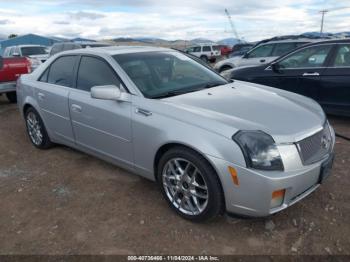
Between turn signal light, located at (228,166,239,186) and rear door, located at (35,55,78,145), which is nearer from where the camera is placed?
turn signal light, located at (228,166,239,186)

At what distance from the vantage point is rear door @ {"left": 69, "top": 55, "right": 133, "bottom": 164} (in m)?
3.60

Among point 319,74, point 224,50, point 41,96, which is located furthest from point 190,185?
point 224,50

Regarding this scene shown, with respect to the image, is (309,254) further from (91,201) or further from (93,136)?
(93,136)

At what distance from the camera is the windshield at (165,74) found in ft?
12.0

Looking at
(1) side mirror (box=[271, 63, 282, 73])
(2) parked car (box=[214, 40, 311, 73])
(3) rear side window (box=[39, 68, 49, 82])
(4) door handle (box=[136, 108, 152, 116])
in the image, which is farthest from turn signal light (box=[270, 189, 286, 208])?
(2) parked car (box=[214, 40, 311, 73])

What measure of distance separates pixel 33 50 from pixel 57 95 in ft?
45.4

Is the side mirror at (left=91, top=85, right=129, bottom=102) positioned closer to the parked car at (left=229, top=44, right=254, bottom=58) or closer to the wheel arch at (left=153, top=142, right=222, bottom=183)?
the wheel arch at (left=153, top=142, right=222, bottom=183)

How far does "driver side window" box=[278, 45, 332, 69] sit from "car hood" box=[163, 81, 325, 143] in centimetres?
265

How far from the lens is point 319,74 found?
6.07 meters

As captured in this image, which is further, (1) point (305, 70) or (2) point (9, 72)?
(2) point (9, 72)

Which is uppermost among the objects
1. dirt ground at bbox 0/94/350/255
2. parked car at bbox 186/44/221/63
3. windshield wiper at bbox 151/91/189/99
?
windshield wiper at bbox 151/91/189/99

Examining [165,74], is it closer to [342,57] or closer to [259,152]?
[259,152]

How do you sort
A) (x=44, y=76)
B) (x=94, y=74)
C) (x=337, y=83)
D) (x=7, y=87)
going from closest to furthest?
(x=94, y=74) → (x=44, y=76) → (x=337, y=83) → (x=7, y=87)

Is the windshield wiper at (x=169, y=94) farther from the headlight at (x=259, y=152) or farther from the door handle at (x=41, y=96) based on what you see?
the door handle at (x=41, y=96)
